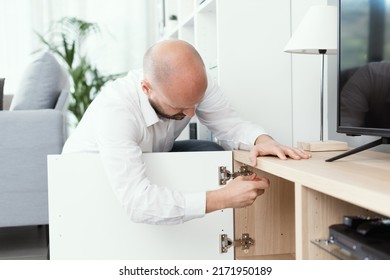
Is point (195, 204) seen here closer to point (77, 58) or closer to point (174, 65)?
point (174, 65)

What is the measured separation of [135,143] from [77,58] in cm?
333

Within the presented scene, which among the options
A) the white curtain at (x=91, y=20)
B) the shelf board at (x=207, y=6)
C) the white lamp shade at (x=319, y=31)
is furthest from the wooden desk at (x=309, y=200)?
the white curtain at (x=91, y=20)

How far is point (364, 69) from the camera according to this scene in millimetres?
1176

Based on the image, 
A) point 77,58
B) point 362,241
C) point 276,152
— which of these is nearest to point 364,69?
point 276,152

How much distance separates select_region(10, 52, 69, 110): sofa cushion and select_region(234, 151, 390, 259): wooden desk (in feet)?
3.73

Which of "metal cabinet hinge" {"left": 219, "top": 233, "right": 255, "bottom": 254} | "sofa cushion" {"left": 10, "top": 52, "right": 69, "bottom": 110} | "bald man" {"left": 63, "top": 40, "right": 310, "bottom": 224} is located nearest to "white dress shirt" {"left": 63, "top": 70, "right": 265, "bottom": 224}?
"bald man" {"left": 63, "top": 40, "right": 310, "bottom": 224}

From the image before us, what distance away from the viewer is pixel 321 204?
99 cm

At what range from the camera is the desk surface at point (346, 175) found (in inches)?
29.0

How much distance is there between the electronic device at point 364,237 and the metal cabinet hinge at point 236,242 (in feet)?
1.78

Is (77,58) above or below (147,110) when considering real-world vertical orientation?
above

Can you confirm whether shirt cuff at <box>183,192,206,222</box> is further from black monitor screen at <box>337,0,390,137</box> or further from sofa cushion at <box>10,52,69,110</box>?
sofa cushion at <box>10,52,69,110</box>

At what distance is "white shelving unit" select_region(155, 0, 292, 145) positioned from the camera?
184 cm

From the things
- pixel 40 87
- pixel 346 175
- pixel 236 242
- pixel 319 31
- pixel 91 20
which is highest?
pixel 91 20

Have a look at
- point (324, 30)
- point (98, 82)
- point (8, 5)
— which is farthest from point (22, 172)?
point (8, 5)
